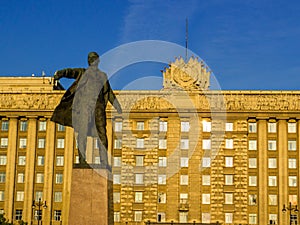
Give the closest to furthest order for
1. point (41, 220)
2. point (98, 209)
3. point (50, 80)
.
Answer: point (98, 209) → point (41, 220) → point (50, 80)

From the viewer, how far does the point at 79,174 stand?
23.2m

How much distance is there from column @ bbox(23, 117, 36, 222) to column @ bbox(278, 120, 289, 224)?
83.7ft

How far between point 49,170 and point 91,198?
175 feet

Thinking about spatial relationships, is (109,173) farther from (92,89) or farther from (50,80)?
(50,80)

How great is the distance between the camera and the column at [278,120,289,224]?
72.5m

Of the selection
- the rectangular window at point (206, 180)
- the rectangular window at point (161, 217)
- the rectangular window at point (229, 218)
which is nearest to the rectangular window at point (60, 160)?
the rectangular window at point (161, 217)

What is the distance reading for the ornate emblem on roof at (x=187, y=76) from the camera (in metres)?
75.1

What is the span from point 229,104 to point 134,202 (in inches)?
555

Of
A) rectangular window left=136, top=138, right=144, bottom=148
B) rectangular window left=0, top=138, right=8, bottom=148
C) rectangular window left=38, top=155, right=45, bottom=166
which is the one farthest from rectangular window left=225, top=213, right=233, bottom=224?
A: rectangular window left=0, top=138, right=8, bottom=148

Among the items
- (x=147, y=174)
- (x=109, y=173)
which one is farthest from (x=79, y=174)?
(x=147, y=174)

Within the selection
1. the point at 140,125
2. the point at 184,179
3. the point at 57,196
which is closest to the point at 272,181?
the point at 184,179

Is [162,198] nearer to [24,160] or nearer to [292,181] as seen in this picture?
[292,181]

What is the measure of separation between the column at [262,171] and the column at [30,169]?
925 inches

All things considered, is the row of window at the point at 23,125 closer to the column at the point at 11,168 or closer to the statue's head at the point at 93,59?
the column at the point at 11,168
